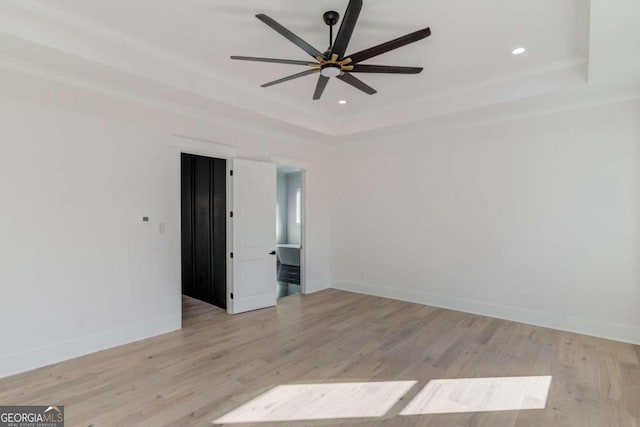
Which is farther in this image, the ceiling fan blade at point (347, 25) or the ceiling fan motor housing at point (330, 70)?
the ceiling fan motor housing at point (330, 70)

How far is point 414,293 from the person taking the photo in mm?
5133

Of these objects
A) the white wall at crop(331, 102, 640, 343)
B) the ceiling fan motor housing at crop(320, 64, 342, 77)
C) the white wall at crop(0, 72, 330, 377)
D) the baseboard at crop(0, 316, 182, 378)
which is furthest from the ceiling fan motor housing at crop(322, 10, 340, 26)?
the baseboard at crop(0, 316, 182, 378)

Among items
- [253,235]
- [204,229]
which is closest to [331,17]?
[253,235]

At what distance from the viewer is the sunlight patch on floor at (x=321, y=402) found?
2.25m

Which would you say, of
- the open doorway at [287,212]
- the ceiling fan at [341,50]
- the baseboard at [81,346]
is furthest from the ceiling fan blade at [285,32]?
the open doorway at [287,212]

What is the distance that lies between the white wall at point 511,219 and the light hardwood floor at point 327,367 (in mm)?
446

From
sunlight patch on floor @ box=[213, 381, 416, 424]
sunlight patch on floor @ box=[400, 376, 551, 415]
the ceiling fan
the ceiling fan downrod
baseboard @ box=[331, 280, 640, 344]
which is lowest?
sunlight patch on floor @ box=[400, 376, 551, 415]

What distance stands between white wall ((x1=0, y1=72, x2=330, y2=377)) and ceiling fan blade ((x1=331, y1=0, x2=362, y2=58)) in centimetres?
250

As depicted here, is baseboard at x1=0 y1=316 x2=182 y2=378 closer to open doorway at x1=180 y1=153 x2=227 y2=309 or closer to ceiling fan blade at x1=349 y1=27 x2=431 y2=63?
open doorway at x1=180 y1=153 x2=227 y2=309

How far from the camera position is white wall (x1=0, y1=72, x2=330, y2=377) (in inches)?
Result: 111

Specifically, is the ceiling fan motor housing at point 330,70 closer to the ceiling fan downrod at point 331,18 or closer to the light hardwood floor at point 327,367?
the ceiling fan downrod at point 331,18

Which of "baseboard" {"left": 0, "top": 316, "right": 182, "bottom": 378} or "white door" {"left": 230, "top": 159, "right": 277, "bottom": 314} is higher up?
"white door" {"left": 230, "top": 159, "right": 277, "bottom": 314}

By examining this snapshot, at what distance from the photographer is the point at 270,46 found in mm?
3027

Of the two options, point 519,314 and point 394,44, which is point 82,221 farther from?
point 519,314
